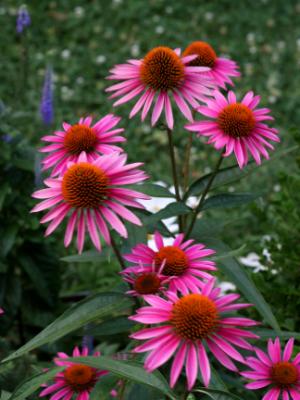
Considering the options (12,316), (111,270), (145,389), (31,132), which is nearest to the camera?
(145,389)

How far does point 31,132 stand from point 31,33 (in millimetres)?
1703

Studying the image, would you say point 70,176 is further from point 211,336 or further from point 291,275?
point 291,275

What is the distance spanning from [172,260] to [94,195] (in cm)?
20

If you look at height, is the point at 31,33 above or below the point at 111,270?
above

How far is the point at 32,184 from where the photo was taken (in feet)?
7.67

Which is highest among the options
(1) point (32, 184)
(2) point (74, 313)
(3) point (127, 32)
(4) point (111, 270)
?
(3) point (127, 32)

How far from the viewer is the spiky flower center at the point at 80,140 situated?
1450mm

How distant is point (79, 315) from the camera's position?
1302 millimetres

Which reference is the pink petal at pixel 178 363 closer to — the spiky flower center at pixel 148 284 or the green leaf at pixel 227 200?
the spiky flower center at pixel 148 284

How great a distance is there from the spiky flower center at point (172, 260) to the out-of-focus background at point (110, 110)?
0.41 meters

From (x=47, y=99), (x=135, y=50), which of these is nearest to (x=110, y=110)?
(x=135, y=50)

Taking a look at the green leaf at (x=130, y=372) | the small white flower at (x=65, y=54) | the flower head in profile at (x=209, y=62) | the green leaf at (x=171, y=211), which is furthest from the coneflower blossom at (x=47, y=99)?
the small white flower at (x=65, y=54)

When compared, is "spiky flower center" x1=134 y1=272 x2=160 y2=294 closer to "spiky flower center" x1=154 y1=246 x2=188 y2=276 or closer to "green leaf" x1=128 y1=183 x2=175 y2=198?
"spiky flower center" x1=154 y1=246 x2=188 y2=276

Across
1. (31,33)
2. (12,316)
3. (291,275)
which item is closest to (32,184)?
(12,316)
